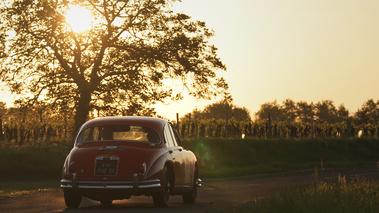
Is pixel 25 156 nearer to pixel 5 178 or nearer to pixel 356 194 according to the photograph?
pixel 5 178

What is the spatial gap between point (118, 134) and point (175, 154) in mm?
1294

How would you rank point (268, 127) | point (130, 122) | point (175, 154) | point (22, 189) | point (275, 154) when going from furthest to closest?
point (268, 127)
point (275, 154)
point (22, 189)
point (175, 154)
point (130, 122)

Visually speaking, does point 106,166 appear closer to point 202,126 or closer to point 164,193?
point 164,193

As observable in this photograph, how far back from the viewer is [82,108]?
34875 millimetres

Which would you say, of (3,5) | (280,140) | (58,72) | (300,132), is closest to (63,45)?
(58,72)

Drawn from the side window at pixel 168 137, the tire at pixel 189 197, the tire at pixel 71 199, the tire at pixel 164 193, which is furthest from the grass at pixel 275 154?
the tire at pixel 71 199

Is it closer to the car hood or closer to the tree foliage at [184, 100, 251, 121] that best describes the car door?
the car hood

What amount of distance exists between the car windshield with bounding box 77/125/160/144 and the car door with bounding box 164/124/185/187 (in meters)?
0.40

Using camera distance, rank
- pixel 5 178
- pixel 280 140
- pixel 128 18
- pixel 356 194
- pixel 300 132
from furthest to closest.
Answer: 1. pixel 300 132
2. pixel 280 140
3. pixel 128 18
4. pixel 5 178
5. pixel 356 194

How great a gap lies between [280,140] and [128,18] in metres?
12.5

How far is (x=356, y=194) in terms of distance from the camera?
49.5ft

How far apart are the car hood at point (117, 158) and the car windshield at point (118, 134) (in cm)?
54

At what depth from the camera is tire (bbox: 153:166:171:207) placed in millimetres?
13867

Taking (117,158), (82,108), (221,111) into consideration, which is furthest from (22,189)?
(221,111)
